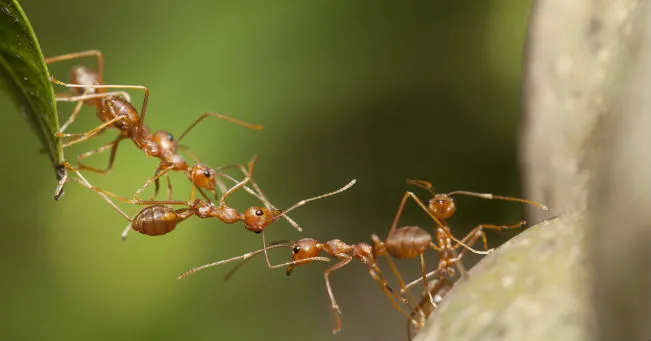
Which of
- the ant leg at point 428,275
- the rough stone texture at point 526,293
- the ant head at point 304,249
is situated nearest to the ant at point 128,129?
the ant head at point 304,249

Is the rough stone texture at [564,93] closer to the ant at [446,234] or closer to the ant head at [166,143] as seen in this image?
the ant at [446,234]

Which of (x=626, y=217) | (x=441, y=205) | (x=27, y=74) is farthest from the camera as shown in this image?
(x=441, y=205)

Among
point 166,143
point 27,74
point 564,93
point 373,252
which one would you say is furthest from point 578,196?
point 166,143

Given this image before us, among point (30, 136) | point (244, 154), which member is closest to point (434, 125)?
point (244, 154)

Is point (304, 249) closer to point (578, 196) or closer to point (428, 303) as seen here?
point (428, 303)

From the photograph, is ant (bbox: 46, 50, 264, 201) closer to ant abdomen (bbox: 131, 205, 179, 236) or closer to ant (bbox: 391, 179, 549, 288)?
ant abdomen (bbox: 131, 205, 179, 236)

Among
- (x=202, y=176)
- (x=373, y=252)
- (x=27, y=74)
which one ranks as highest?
(x=27, y=74)

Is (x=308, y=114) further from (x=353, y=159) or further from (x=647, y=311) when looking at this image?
(x=647, y=311)
